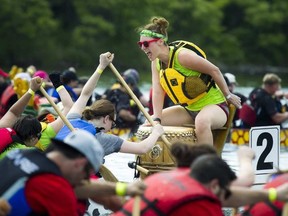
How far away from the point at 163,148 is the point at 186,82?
A: 664 mm

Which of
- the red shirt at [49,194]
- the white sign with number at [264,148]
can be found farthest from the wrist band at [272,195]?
the white sign with number at [264,148]

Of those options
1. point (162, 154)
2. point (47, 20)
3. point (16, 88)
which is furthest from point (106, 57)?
point (47, 20)

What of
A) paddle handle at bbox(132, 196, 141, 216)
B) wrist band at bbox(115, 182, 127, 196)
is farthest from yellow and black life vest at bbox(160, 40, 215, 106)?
paddle handle at bbox(132, 196, 141, 216)

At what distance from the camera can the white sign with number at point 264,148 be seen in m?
8.34

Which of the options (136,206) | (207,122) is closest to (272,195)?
(136,206)

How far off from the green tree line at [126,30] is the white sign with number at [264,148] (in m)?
38.1

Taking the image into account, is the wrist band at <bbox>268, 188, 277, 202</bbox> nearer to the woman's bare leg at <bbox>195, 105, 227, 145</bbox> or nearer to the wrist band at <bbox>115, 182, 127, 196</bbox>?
the wrist band at <bbox>115, 182, 127, 196</bbox>

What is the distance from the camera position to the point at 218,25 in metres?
61.7

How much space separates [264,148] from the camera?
8.43 meters

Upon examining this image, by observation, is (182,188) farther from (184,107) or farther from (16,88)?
(16,88)

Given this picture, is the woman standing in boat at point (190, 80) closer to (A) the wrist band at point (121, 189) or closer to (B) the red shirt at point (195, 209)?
(A) the wrist band at point (121, 189)

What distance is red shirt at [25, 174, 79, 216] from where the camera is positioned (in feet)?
17.3

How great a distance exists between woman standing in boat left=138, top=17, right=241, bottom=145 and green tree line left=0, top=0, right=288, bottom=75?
37.5 m

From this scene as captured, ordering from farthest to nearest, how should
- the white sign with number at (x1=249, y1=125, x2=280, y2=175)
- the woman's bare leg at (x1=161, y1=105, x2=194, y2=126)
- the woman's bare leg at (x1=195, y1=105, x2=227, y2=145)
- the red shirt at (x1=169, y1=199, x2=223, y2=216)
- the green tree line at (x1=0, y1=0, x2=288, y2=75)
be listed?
the green tree line at (x1=0, y1=0, x2=288, y2=75) < the woman's bare leg at (x1=161, y1=105, x2=194, y2=126) < the woman's bare leg at (x1=195, y1=105, x2=227, y2=145) < the white sign with number at (x1=249, y1=125, x2=280, y2=175) < the red shirt at (x1=169, y1=199, x2=223, y2=216)
